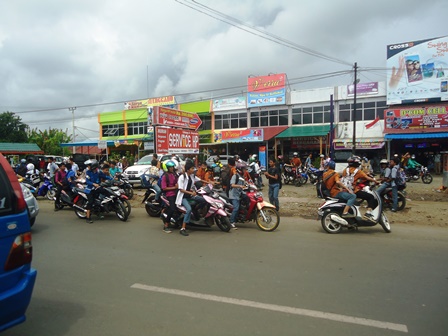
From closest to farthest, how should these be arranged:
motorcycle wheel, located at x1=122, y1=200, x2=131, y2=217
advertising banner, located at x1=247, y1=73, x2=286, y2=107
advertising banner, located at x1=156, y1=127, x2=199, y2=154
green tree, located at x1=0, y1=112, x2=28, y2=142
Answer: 1. motorcycle wheel, located at x1=122, y1=200, x2=131, y2=217
2. advertising banner, located at x1=156, y1=127, x2=199, y2=154
3. advertising banner, located at x1=247, y1=73, x2=286, y2=107
4. green tree, located at x1=0, y1=112, x2=28, y2=142

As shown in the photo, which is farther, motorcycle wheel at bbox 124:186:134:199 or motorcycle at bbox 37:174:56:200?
motorcycle at bbox 37:174:56:200

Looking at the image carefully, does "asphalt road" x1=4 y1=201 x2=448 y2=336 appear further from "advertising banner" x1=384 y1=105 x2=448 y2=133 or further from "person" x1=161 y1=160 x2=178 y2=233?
"advertising banner" x1=384 y1=105 x2=448 y2=133

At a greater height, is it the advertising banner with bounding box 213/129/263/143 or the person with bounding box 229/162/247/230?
the advertising banner with bounding box 213/129/263/143

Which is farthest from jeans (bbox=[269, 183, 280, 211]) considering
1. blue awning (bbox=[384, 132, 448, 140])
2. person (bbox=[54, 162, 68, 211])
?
blue awning (bbox=[384, 132, 448, 140])

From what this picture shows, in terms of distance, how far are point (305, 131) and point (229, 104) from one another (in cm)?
914

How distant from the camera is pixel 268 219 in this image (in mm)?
7695

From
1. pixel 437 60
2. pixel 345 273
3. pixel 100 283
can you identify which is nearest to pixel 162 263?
pixel 100 283

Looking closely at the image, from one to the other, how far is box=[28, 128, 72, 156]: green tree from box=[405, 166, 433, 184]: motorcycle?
39.2 meters

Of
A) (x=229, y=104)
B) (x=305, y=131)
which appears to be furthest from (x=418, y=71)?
(x=229, y=104)

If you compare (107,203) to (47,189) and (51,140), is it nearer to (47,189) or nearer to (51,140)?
(47,189)

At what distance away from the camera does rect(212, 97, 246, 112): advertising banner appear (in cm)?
3391

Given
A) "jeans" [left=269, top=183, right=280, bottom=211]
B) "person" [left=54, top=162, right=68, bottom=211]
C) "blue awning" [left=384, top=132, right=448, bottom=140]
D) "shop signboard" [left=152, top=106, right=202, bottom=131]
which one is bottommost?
"jeans" [left=269, top=183, right=280, bottom=211]

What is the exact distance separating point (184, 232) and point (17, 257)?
15.7ft

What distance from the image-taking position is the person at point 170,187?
300 inches
